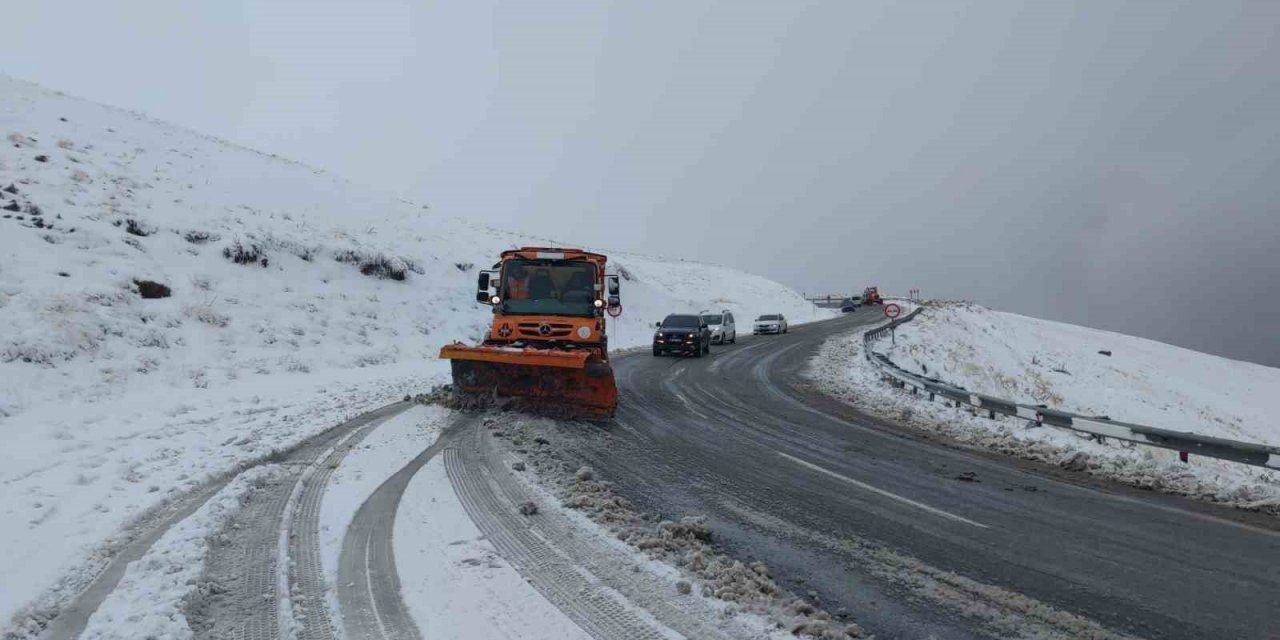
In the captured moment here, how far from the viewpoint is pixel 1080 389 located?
24500 millimetres

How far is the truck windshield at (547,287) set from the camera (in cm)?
1184

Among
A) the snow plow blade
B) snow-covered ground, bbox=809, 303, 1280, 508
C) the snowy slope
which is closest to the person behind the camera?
snow-covered ground, bbox=809, 303, 1280, 508

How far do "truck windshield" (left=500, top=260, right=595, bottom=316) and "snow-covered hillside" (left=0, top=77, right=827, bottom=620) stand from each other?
361cm

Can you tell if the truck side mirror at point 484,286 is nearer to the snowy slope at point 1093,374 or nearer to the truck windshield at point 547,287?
the truck windshield at point 547,287

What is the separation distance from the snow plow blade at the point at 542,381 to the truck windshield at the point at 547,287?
50.5 inches

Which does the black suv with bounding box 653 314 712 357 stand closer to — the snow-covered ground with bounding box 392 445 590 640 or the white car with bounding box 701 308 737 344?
the white car with bounding box 701 308 737 344

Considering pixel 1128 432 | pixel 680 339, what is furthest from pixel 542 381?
pixel 680 339

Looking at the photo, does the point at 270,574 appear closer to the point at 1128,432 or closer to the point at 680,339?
the point at 1128,432

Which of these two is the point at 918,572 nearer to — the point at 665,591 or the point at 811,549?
the point at 811,549

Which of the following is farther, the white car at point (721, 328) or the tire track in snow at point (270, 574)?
the white car at point (721, 328)

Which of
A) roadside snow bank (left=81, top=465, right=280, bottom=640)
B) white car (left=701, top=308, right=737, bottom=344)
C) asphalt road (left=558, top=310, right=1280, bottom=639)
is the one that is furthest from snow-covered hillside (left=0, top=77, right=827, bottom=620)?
asphalt road (left=558, top=310, right=1280, bottom=639)

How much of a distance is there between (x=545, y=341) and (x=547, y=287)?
1107 mm

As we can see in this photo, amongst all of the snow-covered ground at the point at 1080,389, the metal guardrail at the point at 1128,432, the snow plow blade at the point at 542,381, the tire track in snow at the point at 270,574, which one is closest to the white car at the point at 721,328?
the snow-covered ground at the point at 1080,389

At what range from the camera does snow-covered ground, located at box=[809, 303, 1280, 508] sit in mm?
8820
